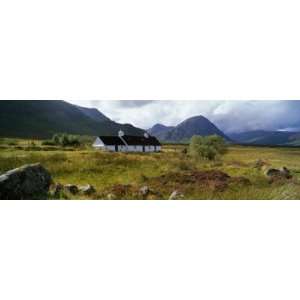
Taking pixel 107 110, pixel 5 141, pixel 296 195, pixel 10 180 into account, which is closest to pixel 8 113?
pixel 5 141

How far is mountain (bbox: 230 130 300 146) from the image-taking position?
10062 millimetres

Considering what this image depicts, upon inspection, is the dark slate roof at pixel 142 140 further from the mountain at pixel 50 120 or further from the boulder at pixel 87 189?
the boulder at pixel 87 189

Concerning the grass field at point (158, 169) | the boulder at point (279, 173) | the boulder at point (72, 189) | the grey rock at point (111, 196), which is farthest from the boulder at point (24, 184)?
the boulder at point (279, 173)

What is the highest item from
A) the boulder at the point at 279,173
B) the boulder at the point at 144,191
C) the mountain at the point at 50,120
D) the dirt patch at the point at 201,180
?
the mountain at the point at 50,120

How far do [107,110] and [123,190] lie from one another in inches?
67.6

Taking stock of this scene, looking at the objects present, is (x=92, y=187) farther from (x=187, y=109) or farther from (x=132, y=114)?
(x=187, y=109)

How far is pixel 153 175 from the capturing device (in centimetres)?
1005

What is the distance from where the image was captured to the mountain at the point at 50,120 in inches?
385

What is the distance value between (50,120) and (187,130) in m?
2.94

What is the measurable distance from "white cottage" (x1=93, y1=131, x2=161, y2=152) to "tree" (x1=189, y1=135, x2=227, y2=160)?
2.49ft

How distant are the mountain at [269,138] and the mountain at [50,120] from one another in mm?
2241

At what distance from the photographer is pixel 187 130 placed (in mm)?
10062

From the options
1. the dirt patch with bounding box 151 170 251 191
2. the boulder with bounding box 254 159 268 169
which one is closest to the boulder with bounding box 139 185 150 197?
the dirt patch with bounding box 151 170 251 191

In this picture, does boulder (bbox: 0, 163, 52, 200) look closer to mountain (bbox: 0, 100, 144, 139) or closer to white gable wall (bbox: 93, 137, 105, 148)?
mountain (bbox: 0, 100, 144, 139)
